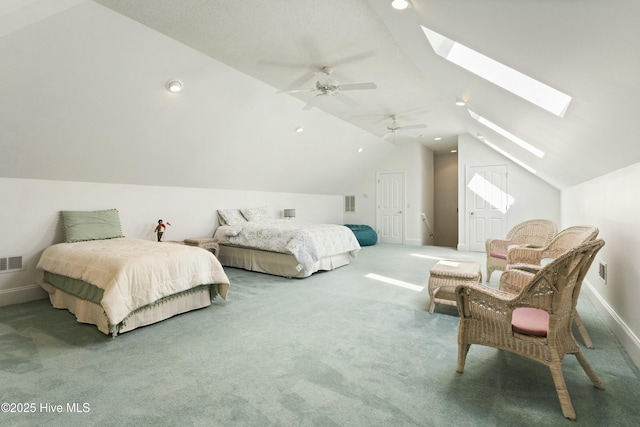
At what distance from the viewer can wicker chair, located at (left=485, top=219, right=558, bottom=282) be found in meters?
4.20

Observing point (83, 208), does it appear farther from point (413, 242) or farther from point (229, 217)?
point (413, 242)

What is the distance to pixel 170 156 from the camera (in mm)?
4723

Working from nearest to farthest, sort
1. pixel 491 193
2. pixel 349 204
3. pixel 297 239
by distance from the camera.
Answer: pixel 297 239 < pixel 491 193 < pixel 349 204

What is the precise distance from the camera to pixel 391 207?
899 centimetres

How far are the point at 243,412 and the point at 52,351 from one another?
1829 millimetres

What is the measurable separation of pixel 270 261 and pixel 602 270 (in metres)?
4.19

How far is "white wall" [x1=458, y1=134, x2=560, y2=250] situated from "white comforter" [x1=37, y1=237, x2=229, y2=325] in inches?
249

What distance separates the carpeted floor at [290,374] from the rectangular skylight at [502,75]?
6.16 ft

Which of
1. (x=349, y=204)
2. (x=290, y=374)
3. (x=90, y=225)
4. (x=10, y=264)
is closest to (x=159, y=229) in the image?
(x=90, y=225)

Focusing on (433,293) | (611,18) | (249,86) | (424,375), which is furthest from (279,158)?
(611,18)

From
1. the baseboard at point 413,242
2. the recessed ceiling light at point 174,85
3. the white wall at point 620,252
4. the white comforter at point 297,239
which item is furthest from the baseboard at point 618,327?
the baseboard at point 413,242

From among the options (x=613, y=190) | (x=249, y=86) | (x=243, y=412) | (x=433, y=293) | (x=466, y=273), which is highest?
(x=249, y=86)

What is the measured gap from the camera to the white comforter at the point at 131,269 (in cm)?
270

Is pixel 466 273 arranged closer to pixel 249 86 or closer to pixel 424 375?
pixel 424 375
